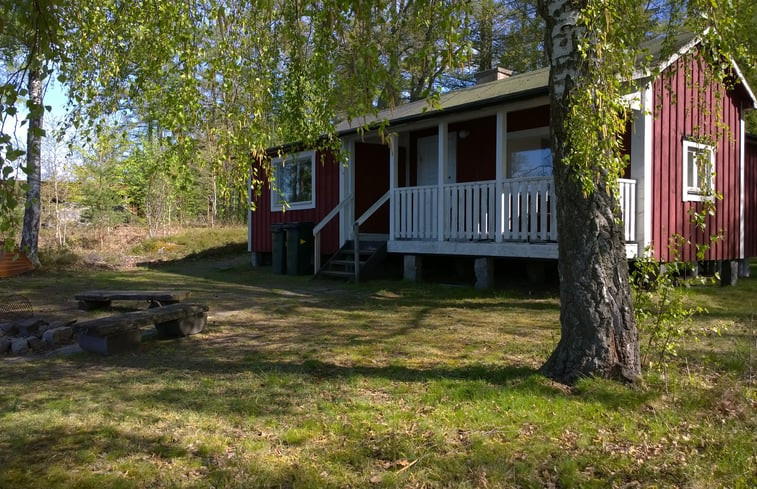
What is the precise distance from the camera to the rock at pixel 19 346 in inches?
Answer: 236

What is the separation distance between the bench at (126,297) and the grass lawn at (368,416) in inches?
53.4

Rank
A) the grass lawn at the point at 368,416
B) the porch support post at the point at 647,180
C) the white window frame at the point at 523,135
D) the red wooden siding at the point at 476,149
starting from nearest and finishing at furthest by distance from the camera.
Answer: the grass lawn at the point at 368,416 → the porch support post at the point at 647,180 → the white window frame at the point at 523,135 → the red wooden siding at the point at 476,149

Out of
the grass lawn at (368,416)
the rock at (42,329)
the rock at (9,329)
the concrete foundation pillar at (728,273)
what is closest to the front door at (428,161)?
the concrete foundation pillar at (728,273)

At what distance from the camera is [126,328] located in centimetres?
566

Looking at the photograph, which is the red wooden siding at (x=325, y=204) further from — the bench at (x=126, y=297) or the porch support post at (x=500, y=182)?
the bench at (x=126, y=297)

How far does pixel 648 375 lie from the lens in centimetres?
453

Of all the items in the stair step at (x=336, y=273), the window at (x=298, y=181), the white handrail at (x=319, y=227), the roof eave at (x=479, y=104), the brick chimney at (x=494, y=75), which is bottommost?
the stair step at (x=336, y=273)

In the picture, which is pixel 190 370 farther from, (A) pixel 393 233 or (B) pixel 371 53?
(A) pixel 393 233

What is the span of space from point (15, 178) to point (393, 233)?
8.81 meters

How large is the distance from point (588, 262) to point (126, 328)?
4.22 m

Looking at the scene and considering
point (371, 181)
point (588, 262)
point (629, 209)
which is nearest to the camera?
point (588, 262)

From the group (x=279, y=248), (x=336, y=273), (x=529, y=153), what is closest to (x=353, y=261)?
(x=336, y=273)

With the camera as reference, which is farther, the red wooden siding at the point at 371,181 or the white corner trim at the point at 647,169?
the red wooden siding at the point at 371,181

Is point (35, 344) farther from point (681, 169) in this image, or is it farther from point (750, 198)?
point (750, 198)
